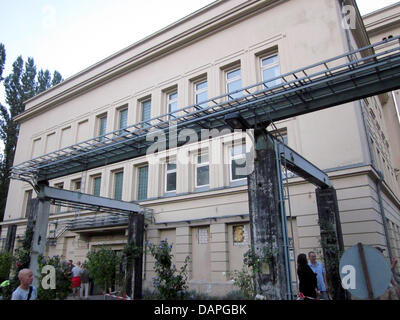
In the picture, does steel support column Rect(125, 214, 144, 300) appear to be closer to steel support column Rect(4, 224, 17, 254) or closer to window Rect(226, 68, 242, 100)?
window Rect(226, 68, 242, 100)

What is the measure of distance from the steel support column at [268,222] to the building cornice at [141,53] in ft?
36.1

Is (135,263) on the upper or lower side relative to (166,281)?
upper

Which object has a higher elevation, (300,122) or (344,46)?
(344,46)

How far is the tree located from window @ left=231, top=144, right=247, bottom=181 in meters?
21.8

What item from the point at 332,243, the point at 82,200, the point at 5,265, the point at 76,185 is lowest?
the point at 5,265

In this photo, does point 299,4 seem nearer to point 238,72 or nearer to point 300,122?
point 238,72

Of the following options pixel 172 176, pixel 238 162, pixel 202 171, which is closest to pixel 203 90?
pixel 202 171

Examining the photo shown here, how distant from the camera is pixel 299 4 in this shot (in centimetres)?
1462

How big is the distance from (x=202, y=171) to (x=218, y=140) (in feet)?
5.80

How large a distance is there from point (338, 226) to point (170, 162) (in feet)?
31.1

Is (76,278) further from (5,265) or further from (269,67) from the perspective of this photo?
(269,67)

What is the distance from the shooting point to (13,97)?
102 feet
